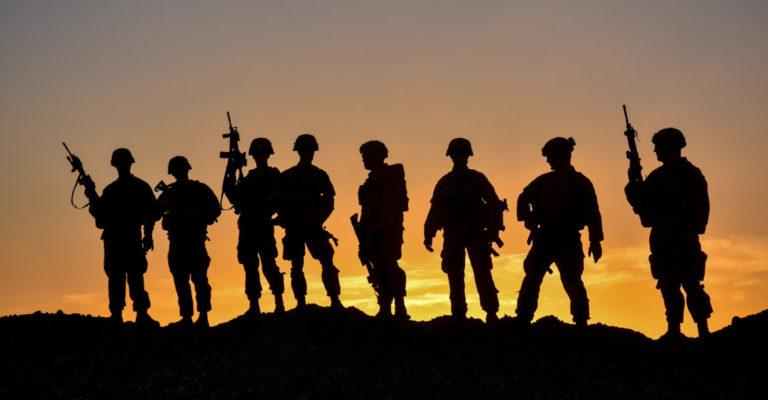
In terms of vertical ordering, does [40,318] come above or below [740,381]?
above

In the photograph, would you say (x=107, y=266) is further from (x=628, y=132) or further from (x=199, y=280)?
(x=628, y=132)

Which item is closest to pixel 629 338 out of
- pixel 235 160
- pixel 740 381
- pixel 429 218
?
pixel 740 381

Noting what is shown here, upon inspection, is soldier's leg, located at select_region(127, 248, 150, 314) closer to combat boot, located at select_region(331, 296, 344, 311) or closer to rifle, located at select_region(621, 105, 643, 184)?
combat boot, located at select_region(331, 296, 344, 311)

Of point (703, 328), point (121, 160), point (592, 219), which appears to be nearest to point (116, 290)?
point (121, 160)

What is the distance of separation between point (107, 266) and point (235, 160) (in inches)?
124

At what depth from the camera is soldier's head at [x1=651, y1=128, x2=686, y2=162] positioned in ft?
54.6

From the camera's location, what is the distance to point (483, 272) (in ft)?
56.6

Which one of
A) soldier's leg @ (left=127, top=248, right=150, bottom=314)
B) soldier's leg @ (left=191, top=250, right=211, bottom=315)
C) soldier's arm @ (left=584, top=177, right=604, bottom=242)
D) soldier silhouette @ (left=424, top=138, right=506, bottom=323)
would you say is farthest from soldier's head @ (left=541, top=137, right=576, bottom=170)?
soldier's leg @ (left=127, top=248, right=150, bottom=314)

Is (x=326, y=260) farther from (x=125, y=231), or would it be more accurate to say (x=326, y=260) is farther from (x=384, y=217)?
(x=125, y=231)

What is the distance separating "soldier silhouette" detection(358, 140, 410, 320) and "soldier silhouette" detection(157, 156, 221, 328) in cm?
300

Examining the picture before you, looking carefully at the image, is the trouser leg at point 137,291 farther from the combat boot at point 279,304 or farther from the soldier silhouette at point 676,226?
the soldier silhouette at point 676,226

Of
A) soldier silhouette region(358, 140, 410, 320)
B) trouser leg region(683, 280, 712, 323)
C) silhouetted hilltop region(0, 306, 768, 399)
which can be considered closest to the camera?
silhouetted hilltop region(0, 306, 768, 399)

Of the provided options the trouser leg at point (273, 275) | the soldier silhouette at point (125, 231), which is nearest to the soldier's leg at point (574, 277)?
the trouser leg at point (273, 275)

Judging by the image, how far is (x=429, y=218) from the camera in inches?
693
